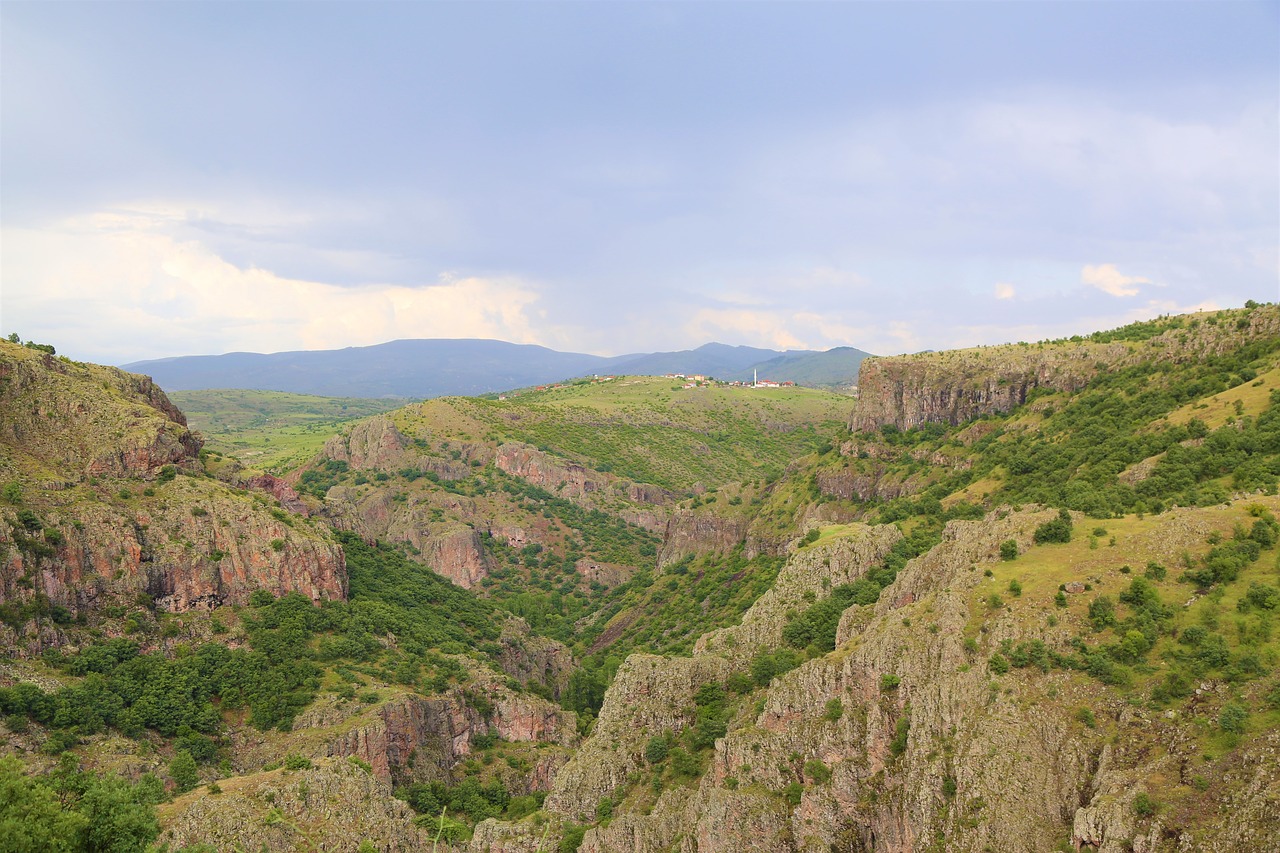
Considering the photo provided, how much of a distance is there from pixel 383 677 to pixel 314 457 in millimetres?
132879

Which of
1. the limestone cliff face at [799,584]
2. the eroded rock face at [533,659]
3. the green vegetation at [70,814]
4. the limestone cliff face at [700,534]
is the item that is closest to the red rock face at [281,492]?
the eroded rock face at [533,659]

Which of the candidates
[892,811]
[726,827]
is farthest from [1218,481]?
[726,827]

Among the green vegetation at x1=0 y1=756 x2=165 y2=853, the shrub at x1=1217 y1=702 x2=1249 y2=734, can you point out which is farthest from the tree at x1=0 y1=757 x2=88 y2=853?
the shrub at x1=1217 y1=702 x2=1249 y2=734

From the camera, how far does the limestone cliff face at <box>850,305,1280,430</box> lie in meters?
83.1

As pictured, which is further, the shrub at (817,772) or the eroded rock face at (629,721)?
the eroded rock face at (629,721)

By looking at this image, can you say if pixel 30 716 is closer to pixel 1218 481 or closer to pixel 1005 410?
pixel 1218 481

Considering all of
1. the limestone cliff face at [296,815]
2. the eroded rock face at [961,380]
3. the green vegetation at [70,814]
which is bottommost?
the limestone cliff face at [296,815]

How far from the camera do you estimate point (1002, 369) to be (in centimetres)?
10325

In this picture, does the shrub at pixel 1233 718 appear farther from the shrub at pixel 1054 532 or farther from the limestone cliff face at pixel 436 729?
the limestone cliff face at pixel 436 729

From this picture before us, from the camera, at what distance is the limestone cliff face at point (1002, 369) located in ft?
273

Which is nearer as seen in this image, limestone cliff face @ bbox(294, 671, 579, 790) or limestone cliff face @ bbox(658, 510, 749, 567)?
limestone cliff face @ bbox(294, 671, 579, 790)

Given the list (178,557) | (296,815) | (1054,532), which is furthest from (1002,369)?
(178,557)

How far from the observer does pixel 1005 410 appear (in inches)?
3962

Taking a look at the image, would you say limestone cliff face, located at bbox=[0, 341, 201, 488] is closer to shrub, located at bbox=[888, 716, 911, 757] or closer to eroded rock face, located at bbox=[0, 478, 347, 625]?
eroded rock face, located at bbox=[0, 478, 347, 625]
